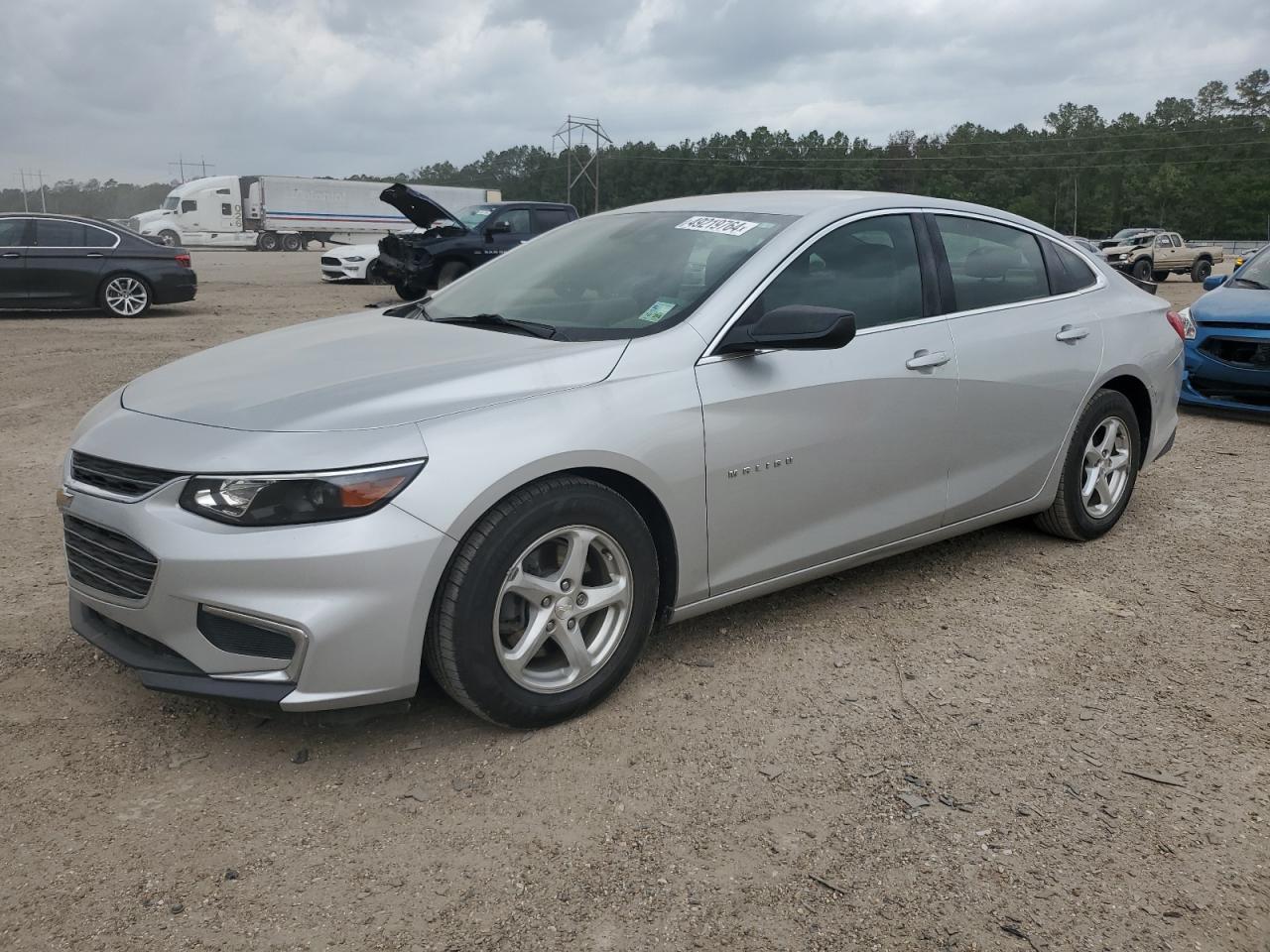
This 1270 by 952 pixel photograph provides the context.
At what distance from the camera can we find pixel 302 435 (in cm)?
279

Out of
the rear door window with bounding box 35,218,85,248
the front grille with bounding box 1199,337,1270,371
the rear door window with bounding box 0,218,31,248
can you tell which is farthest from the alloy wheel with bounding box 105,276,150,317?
the front grille with bounding box 1199,337,1270,371

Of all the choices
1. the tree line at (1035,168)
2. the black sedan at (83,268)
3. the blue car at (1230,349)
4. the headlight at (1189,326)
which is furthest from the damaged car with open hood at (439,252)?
the tree line at (1035,168)

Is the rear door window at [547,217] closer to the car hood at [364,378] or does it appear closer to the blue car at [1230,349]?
the blue car at [1230,349]

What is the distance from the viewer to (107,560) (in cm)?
292

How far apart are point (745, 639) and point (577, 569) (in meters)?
1.03

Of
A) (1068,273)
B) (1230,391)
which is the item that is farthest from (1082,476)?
(1230,391)

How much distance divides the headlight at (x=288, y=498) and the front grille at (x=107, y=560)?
0.24 meters

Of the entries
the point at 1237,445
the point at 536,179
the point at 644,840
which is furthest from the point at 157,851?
the point at 536,179

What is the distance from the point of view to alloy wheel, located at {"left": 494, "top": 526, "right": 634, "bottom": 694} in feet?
9.95

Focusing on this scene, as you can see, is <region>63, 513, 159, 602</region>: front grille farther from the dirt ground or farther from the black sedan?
the black sedan

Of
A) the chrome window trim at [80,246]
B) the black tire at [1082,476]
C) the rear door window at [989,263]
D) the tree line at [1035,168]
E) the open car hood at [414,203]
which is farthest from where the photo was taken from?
the tree line at [1035,168]

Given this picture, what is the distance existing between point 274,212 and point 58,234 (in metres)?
38.3

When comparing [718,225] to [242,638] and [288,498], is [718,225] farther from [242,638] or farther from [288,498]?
[242,638]

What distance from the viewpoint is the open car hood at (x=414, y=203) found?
42.9 feet
